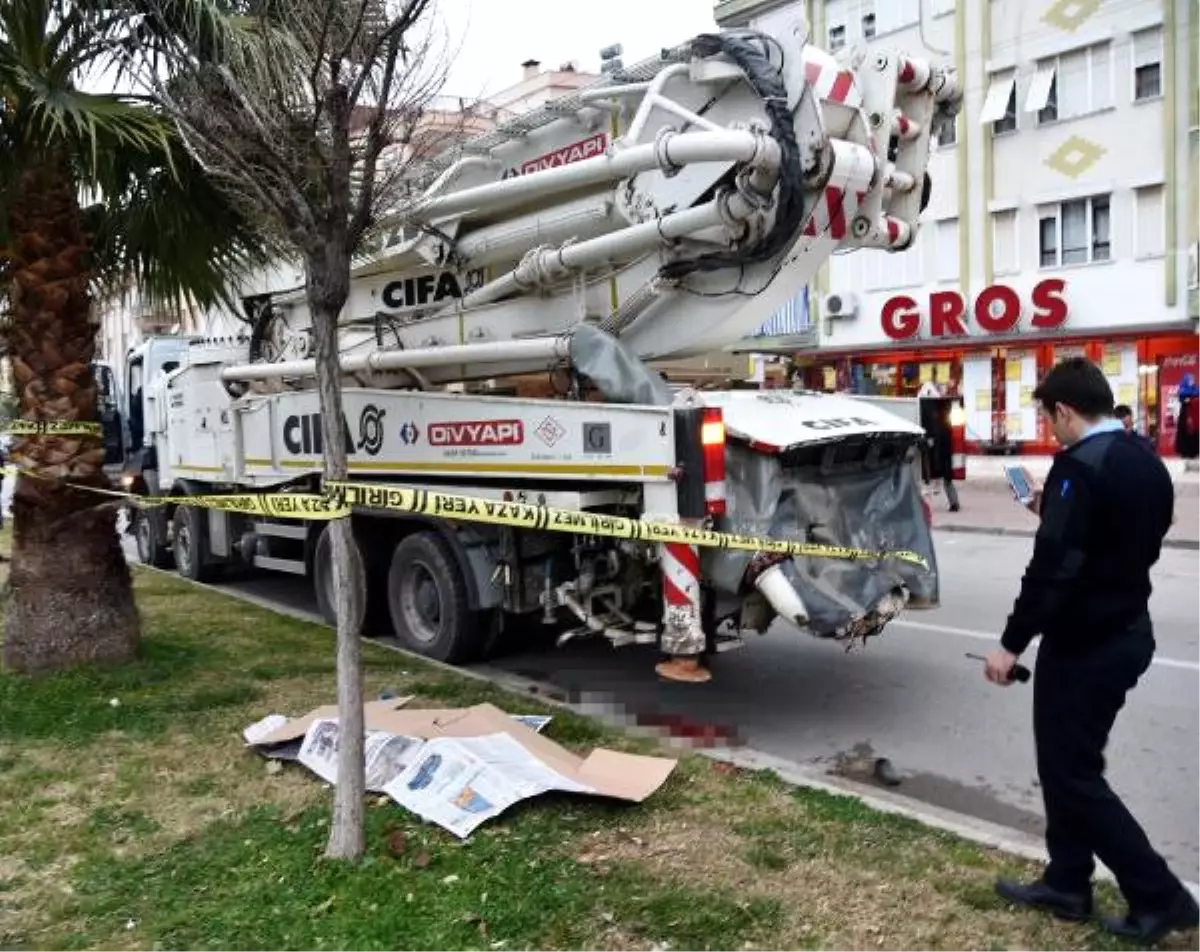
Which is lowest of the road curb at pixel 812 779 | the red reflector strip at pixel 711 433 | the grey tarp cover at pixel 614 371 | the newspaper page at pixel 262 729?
the road curb at pixel 812 779

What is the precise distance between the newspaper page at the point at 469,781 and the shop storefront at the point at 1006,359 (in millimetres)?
19595

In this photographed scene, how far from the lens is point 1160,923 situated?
3357mm

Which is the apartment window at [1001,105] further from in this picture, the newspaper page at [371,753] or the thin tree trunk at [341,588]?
the thin tree trunk at [341,588]

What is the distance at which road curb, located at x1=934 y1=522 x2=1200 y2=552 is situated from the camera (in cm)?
1238

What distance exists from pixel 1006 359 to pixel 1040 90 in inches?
230

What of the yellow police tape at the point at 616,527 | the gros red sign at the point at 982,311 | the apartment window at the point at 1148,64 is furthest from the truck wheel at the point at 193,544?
the apartment window at the point at 1148,64

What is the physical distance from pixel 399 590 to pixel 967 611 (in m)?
4.54

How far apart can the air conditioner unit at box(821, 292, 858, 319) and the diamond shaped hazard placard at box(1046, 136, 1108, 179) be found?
545cm

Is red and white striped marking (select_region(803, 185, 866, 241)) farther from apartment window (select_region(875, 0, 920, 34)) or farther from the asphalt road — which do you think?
apartment window (select_region(875, 0, 920, 34))

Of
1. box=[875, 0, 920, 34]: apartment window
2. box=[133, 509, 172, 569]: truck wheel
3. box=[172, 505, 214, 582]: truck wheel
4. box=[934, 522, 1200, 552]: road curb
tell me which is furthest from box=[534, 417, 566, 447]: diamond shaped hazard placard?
box=[875, 0, 920, 34]: apartment window

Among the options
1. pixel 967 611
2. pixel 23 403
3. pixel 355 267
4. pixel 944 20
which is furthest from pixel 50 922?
pixel 944 20

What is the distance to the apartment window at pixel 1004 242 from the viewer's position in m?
25.1

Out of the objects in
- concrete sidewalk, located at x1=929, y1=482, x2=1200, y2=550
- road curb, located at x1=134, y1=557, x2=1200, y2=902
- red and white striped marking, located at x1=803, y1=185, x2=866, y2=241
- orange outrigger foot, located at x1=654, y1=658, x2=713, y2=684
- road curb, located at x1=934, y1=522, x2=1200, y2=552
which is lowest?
road curb, located at x1=934, y1=522, x2=1200, y2=552

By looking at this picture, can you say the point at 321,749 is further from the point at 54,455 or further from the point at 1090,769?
the point at 1090,769
